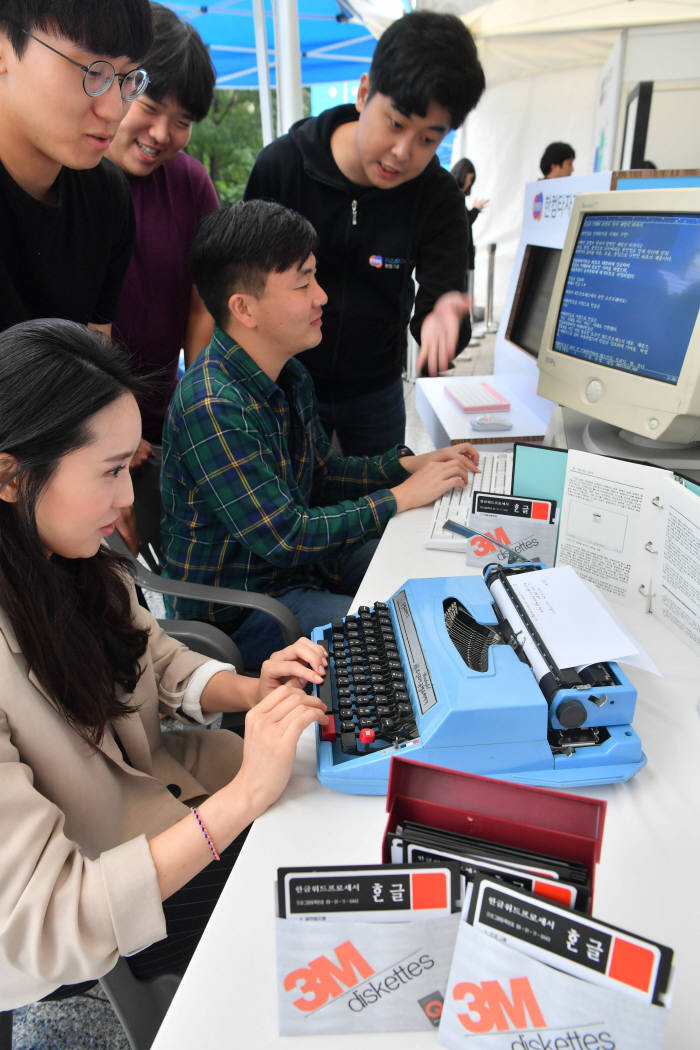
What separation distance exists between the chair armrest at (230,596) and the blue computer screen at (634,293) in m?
0.93

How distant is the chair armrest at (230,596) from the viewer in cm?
148

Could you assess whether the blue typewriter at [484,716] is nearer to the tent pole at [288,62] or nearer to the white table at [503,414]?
the white table at [503,414]

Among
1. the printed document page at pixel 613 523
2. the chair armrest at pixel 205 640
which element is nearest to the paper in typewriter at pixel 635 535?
the printed document page at pixel 613 523

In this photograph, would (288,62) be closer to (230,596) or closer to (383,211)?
(383,211)

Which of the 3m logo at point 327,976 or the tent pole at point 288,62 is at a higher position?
the tent pole at point 288,62

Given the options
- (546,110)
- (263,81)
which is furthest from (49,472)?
(546,110)

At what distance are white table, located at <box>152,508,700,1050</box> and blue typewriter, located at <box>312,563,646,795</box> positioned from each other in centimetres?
5

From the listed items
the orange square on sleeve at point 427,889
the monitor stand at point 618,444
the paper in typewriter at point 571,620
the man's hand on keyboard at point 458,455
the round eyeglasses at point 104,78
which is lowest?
the man's hand on keyboard at point 458,455

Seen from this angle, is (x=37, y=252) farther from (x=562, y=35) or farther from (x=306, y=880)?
(x=562, y=35)

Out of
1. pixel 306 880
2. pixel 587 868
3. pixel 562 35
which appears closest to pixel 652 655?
pixel 587 868

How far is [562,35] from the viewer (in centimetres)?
690

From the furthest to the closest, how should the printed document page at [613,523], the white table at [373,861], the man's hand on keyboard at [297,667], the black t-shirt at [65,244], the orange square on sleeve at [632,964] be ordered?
the black t-shirt at [65,244] → the printed document page at [613,523] → the man's hand on keyboard at [297,667] → the white table at [373,861] → the orange square on sleeve at [632,964]

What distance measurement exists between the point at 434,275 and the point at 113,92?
3.77 feet

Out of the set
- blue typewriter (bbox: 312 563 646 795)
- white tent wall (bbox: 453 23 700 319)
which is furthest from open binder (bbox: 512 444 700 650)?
white tent wall (bbox: 453 23 700 319)
